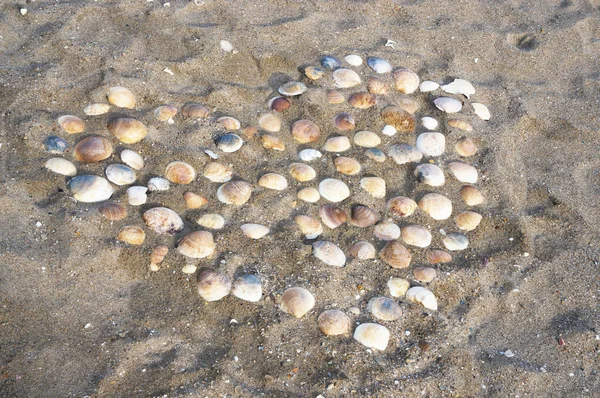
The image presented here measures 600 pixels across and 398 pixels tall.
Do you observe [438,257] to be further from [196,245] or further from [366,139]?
[196,245]

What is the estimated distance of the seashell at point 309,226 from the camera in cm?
252

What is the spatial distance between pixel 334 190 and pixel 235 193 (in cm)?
46

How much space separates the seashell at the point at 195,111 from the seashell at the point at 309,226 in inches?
30.2

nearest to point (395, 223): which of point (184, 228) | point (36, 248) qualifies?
point (184, 228)

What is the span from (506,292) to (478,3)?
2.38 metres

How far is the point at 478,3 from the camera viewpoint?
4.02 metres

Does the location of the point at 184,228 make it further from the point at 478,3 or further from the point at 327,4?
the point at 478,3

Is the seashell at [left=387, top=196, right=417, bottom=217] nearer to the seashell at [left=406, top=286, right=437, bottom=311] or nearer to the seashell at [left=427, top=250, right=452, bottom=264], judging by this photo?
the seashell at [left=427, top=250, right=452, bottom=264]

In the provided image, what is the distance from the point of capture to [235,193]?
2592 mm

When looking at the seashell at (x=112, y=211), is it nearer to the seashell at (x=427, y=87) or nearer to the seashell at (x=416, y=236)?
the seashell at (x=416, y=236)

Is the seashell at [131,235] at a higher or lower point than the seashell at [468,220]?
higher

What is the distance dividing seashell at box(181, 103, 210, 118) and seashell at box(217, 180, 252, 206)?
1.53ft

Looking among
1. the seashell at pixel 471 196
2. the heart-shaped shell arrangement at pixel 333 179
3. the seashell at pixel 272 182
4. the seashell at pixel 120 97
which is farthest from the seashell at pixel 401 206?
the seashell at pixel 120 97

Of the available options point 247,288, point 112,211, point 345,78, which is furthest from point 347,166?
point 112,211
